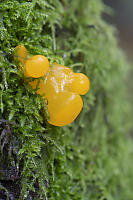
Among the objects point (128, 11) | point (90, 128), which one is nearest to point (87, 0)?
point (90, 128)

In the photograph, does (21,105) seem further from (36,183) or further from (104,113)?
(104,113)

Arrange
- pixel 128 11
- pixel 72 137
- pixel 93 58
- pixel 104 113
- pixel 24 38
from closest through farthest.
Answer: pixel 24 38
pixel 72 137
pixel 93 58
pixel 104 113
pixel 128 11

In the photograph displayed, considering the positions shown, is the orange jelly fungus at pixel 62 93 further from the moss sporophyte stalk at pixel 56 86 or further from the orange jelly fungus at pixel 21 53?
the orange jelly fungus at pixel 21 53

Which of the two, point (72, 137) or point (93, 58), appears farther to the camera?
point (93, 58)

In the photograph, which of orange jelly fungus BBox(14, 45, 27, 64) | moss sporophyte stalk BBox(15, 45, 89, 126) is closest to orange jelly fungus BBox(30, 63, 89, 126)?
moss sporophyte stalk BBox(15, 45, 89, 126)

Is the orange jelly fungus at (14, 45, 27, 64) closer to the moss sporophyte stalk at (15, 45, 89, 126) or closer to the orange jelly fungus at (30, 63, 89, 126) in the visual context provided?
the moss sporophyte stalk at (15, 45, 89, 126)

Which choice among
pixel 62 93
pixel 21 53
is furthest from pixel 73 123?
pixel 21 53

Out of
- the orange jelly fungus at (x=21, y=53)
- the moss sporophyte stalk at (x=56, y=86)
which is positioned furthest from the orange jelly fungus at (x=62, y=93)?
the orange jelly fungus at (x=21, y=53)
